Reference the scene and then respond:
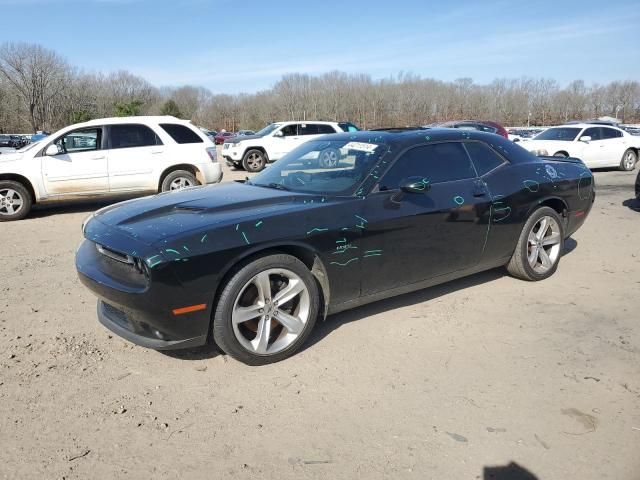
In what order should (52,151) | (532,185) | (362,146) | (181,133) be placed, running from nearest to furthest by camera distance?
(362,146), (532,185), (52,151), (181,133)

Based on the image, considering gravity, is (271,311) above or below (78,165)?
below

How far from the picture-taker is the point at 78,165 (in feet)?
28.3

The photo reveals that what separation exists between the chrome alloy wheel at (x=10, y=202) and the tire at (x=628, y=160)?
53.9 feet

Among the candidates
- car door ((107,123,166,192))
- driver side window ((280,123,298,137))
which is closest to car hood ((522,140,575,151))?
driver side window ((280,123,298,137))

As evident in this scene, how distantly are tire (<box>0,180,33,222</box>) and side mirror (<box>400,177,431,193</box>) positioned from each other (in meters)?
7.32

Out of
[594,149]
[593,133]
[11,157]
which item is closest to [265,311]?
[11,157]

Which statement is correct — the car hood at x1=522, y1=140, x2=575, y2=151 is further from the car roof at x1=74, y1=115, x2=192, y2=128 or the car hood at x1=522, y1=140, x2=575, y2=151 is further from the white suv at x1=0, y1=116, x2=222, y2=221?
the car roof at x1=74, y1=115, x2=192, y2=128

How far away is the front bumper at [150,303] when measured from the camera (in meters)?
2.90

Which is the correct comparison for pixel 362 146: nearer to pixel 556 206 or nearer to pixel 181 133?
pixel 556 206

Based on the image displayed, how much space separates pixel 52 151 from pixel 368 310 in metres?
6.92

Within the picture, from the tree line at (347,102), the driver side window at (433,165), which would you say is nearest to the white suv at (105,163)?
the driver side window at (433,165)

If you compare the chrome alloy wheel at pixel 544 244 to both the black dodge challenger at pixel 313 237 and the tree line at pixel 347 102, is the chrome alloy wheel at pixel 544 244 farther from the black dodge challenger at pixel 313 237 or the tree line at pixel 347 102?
the tree line at pixel 347 102

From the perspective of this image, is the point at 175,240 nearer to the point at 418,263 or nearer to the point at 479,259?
the point at 418,263

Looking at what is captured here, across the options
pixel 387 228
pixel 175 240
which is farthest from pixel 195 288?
pixel 387 228
